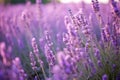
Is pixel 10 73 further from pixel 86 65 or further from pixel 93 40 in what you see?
pixel 93 40

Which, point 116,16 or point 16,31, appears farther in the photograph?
point 16,31

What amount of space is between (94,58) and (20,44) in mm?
1556

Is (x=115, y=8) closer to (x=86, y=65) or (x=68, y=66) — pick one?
(x=86, y=65)

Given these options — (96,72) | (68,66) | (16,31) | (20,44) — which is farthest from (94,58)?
(16,31)

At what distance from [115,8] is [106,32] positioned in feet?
0.74

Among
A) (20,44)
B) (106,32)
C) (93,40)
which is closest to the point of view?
(106,32)

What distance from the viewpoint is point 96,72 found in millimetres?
2447

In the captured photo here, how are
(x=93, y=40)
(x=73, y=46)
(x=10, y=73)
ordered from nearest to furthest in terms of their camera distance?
(x=10, y=73) → (x=73, y=46) → (x=93, y=40)

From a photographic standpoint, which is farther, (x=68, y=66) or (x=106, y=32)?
(x=106, y=32)

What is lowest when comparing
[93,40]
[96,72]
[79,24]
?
[96,72]

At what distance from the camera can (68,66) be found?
1.74m

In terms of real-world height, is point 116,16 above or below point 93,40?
above

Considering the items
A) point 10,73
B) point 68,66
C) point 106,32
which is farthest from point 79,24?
point 10,73

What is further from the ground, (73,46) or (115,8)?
(115,8)
